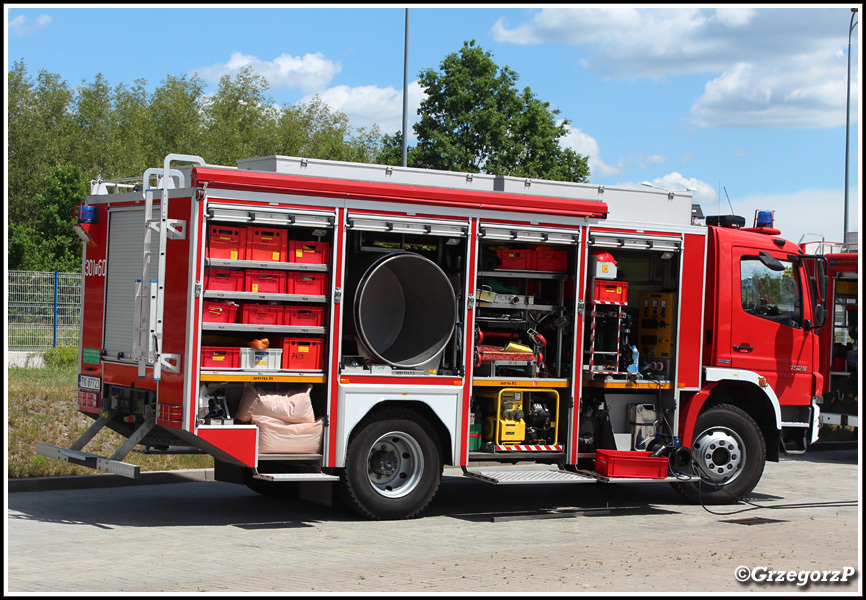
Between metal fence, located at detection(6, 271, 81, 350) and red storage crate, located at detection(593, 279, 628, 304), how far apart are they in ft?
40.6

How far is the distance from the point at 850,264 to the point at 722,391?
5313mm

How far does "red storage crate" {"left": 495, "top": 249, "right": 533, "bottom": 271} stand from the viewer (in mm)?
11086

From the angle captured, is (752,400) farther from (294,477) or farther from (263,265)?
(263,265)

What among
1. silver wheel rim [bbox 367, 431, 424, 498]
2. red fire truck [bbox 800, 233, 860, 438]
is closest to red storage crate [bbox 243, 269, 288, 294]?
silver wheel rim [bbox 367, 431, 424, 498]

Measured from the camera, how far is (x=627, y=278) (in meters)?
12.3

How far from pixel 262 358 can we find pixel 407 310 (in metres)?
1.99

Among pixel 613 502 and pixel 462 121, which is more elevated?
pixel 462 121

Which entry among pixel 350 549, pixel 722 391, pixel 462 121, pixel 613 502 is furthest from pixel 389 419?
pixel 462 121

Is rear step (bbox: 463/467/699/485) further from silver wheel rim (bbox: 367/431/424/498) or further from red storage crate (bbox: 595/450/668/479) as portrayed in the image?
silver wheel rim (bbox: 367/431/424/498)

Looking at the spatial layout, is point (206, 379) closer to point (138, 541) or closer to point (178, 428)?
point (178, 428)

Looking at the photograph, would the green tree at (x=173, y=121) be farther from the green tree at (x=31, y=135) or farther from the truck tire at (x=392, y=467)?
the truck tire at (x=392, y=467)

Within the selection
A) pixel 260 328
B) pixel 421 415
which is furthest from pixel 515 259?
pixel 260 328

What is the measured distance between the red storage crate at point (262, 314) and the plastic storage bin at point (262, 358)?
27 cm

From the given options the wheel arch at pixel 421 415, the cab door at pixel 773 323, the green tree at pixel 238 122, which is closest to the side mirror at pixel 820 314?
the cab door at pixel 773 323
